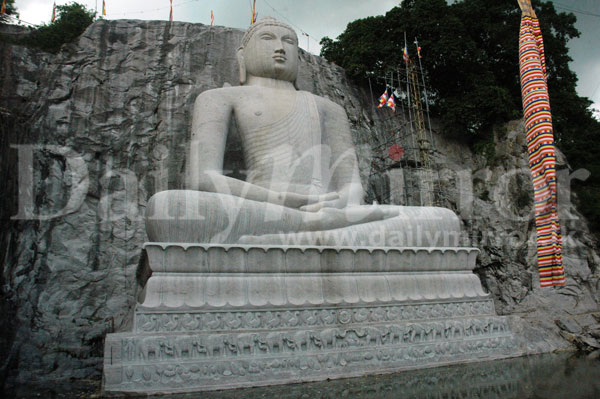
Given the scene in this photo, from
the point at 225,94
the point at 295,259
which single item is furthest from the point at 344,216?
the point at 225,94

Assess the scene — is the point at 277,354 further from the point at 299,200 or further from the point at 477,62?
the point at 477,62

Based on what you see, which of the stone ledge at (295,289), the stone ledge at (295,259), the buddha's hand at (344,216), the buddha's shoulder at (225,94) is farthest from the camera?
the buddha's shoulder at (225,94)

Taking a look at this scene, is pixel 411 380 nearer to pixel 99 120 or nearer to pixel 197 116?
pixel 197 116

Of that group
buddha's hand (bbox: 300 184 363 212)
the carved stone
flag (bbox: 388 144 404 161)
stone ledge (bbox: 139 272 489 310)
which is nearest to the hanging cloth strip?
the carved stone

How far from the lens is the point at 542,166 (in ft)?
21.9

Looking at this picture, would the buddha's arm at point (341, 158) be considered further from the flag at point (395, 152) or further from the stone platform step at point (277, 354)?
the flag at point (395, 152)

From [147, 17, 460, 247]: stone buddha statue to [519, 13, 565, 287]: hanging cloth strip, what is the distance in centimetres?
261

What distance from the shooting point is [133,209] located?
261 inches

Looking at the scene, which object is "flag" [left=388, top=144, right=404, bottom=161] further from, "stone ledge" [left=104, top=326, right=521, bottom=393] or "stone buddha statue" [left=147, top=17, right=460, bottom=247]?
"stone ledge" [left=104, top=326, right=521, bottom=393]

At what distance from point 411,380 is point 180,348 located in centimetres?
156

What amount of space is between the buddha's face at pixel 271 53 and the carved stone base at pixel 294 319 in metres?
2.87

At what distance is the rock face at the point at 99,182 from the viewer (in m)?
5.70

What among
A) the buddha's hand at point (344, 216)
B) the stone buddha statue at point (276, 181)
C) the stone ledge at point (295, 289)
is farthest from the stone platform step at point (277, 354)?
the buddha's hand at point (344, 216)

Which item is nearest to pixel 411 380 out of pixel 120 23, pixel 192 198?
pixel 192 198
